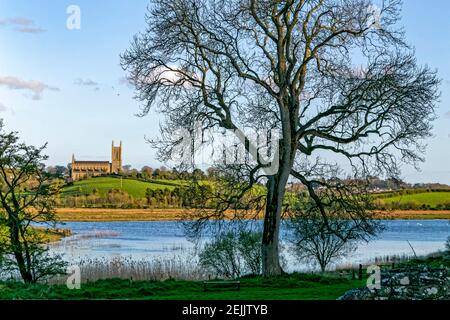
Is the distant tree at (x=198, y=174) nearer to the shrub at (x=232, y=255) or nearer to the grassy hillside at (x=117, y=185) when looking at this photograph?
the shrub at (x=232, y=255)

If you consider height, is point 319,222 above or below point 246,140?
below

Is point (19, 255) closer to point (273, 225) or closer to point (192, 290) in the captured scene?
point (192, 290)

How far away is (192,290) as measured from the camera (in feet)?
67.0

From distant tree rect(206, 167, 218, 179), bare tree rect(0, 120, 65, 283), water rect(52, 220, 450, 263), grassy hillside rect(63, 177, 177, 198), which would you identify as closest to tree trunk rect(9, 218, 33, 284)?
bare tree rect(0, 120, 65, 283)

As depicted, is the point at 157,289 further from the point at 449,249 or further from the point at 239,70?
the point at 449,249

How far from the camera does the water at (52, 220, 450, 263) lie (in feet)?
124

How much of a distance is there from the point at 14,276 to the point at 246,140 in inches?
390

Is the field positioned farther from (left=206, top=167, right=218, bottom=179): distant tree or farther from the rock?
the rock

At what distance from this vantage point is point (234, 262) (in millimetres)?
29984

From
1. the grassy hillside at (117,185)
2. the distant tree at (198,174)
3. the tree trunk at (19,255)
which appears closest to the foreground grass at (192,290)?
the tree trunk at (19,255)

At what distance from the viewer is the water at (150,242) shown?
3794cm

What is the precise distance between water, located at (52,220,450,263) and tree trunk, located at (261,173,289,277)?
27.8 feet

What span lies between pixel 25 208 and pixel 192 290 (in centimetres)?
867
